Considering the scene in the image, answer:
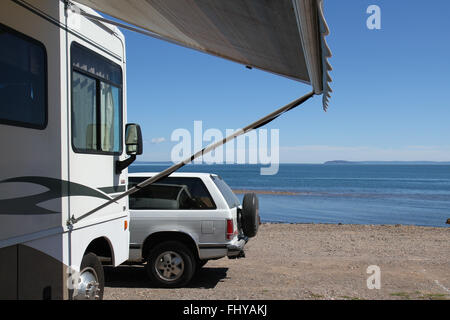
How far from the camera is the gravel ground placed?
7.91 metres

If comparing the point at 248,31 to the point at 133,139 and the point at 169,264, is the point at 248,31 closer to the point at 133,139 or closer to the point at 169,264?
the point at 133,139

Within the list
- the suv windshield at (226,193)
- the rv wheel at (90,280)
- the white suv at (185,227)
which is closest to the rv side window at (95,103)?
the rv wheel at (90,280)

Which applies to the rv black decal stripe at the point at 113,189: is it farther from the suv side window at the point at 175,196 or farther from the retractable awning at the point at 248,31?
the suv side window at the point at 175,196

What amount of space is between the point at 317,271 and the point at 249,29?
21.2 ft

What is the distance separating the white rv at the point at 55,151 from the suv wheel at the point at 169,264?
8.11 feet

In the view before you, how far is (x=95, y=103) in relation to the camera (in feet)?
17.7

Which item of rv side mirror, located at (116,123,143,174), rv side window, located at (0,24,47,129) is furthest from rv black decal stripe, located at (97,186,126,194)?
rv side window, located at (0,24,47,129)

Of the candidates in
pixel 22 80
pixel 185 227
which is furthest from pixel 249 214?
pixel 22 80

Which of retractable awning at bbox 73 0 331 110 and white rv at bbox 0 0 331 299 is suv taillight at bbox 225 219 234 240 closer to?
white rv at bbox 0 0 331 299

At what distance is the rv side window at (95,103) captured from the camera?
16.0 ft

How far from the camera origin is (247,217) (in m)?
8.65

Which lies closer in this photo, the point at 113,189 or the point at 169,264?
the point at 113,189
